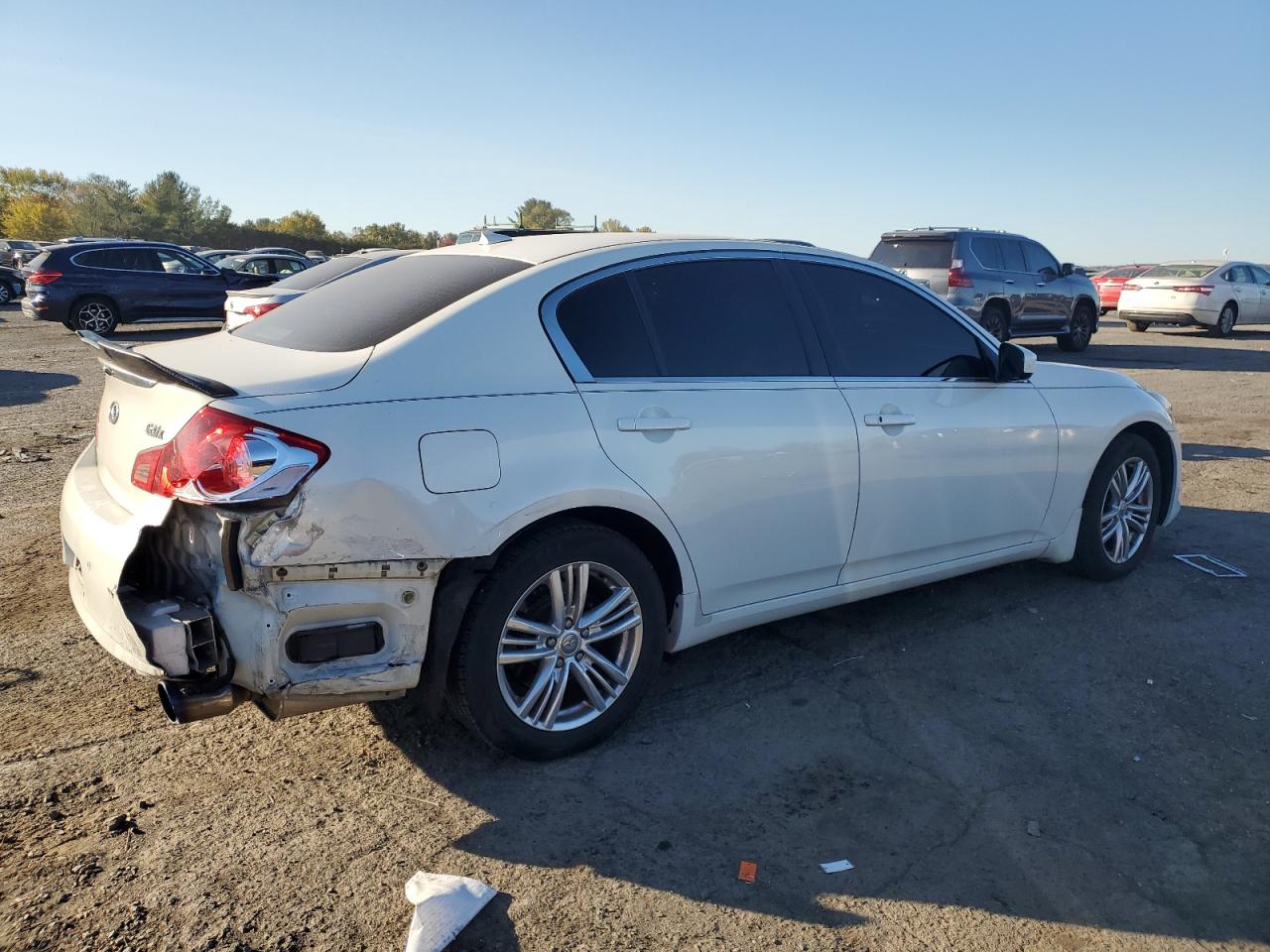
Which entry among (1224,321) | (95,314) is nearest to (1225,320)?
(1224,321)

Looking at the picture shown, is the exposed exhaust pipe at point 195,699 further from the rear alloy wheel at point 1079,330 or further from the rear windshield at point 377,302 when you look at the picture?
the rear alloy wheel at point 1079,330

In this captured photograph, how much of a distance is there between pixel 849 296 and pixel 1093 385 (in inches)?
66.7

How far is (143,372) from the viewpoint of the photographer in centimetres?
309

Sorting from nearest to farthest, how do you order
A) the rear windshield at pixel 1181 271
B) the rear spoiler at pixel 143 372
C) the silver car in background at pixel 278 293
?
the rear spoiler at pixel 143 372
the silver car in background at pixel 278 293
the rear windshield at pixel 1181 271

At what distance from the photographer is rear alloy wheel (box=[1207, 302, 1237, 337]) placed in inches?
854

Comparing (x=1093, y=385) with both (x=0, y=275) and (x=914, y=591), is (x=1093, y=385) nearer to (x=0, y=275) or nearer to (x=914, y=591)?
(x=914, y=591)

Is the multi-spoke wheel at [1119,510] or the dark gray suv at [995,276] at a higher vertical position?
the dark gray suv at [995,276]

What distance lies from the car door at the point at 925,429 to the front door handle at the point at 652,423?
87 centimetres

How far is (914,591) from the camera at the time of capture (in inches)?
198

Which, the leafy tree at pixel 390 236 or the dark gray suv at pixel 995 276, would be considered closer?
the dark gray suv at pixel 995 276

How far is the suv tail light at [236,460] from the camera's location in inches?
106

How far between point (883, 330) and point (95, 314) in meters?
18.9

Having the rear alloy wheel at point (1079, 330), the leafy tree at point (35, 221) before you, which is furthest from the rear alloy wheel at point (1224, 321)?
the leafy tree at point (35, 221)

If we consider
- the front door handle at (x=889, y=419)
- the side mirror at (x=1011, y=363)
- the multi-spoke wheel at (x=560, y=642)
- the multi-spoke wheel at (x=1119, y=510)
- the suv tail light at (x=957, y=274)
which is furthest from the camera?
the suv tail light at (x=957, y=274)
